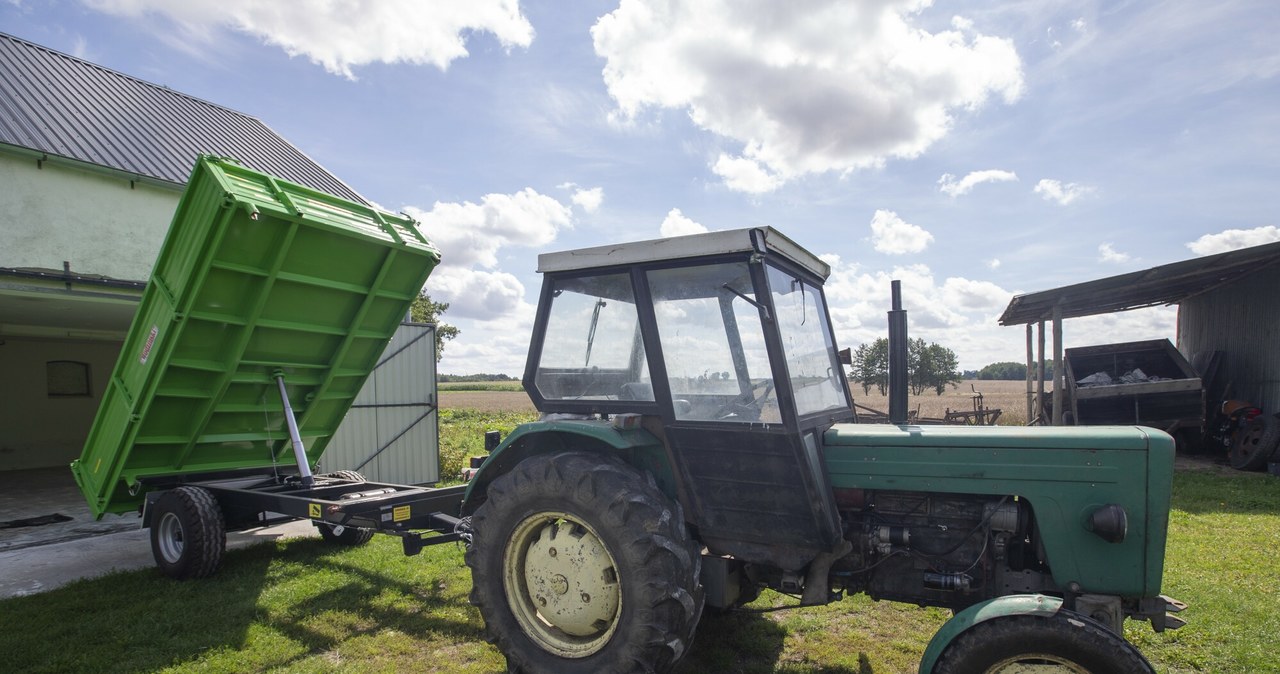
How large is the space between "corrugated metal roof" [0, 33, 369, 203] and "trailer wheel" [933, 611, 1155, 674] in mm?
9822

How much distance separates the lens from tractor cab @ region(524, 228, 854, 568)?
3.33 metres

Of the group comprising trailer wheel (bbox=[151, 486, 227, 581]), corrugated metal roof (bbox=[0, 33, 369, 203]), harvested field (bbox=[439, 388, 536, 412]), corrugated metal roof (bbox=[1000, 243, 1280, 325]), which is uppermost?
corrugated metal roof (bbox=[0, 33, 369, 203])

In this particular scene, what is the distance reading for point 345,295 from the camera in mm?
5621

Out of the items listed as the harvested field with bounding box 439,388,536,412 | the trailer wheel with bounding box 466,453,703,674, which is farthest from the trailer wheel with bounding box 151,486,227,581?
the harvested field with bounding box 439,388,536,412

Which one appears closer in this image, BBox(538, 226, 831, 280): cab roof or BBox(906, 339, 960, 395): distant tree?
BBox(538, 226, 831, 280): cab roof

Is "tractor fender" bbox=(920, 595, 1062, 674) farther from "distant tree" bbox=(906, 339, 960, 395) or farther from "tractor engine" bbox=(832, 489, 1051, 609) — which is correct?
"distant tree" bbox=(906, 339, 960, 395)

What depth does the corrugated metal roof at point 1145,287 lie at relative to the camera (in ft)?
36.8

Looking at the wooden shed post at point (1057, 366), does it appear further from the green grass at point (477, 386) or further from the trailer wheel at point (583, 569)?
the green grass at point (477, 386)

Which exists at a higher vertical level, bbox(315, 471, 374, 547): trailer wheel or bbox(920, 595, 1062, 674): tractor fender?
bbox(920, 595, 1062, 674): tractor fender

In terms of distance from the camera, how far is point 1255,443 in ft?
36.4

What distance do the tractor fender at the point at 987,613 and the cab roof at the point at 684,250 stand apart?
1771 mm

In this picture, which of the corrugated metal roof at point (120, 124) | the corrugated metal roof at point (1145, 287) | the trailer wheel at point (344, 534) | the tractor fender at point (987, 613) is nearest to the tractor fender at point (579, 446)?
the tractor fender at point (987, 613)

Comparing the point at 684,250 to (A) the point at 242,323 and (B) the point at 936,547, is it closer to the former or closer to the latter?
Result: (B) the point at 936,547

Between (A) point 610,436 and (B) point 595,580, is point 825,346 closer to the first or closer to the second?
(A) point 610,436
